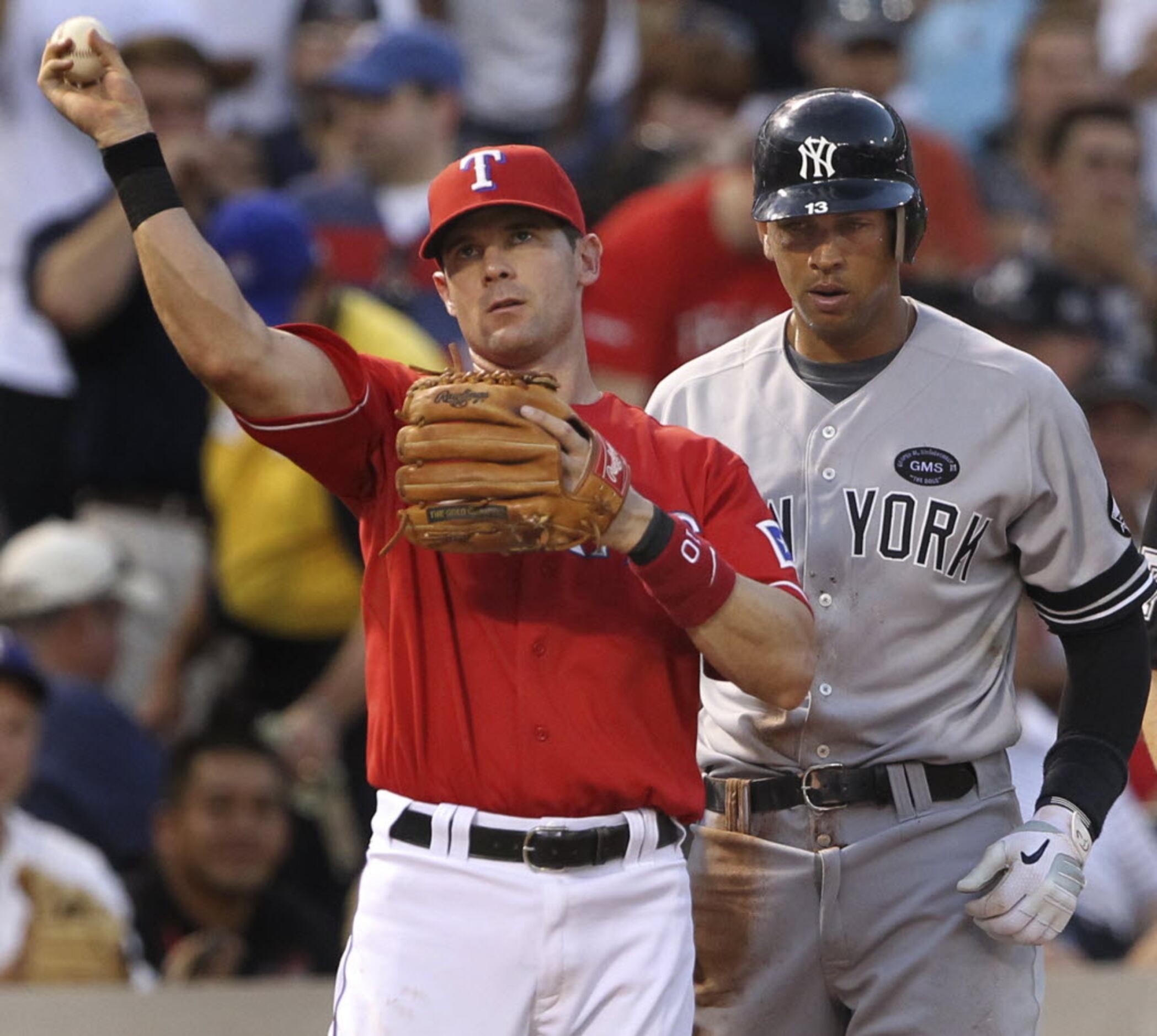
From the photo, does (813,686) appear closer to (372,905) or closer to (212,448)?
(372,905)

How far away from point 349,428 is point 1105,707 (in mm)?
1465

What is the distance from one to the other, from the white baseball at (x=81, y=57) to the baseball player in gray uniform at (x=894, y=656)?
1.16 metres

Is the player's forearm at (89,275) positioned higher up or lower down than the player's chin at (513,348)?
higher up

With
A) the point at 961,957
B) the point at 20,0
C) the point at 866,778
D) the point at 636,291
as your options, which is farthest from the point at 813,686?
the point at 20,0

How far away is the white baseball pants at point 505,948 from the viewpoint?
3.19 meters

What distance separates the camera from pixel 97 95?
3213mm

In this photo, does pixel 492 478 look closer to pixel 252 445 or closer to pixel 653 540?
pixel 653 540

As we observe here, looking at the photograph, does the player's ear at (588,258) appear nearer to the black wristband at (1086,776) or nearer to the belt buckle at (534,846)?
the belt buckle at (534,846)

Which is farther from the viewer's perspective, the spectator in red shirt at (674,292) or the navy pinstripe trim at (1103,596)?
the spectator in red shirt at (674,292)

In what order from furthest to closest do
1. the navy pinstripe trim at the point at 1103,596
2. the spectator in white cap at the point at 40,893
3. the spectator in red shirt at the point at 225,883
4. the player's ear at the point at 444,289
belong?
the spectator in red shirt at the point at 225,883 < the spectator in white cap at the point at 40,893 < the navy pinstripe trim at the point at 1103,596 < the player's ear at the point at 444,289

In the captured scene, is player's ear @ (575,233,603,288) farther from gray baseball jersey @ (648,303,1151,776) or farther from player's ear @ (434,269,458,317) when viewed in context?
gray baseball jersey @ (648,303,1151,776)

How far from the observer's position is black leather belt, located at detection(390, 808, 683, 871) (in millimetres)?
3217

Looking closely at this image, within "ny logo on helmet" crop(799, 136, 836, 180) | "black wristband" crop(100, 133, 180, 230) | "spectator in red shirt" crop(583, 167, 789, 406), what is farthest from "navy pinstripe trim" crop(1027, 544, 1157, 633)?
"spectator in red shirt" crop(583, 167, 789, 406)

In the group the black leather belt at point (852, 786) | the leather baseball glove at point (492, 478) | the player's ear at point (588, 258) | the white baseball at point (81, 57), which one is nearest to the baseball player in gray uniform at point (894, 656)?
the black leather belt at point (852, 786)
